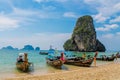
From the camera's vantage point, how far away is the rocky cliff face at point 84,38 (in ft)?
448

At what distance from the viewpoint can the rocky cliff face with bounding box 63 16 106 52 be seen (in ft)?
448

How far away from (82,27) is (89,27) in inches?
176

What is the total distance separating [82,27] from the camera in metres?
144

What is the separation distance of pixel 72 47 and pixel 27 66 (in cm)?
11885

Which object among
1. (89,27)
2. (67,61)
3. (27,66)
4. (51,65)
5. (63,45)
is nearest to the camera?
(27,66)

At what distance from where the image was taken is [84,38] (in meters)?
139

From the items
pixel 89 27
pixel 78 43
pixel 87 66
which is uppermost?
pixel 89 27

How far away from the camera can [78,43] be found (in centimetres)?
13925

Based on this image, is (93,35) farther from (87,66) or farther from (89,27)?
(87,66)

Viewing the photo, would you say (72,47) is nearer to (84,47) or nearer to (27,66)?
(84,47)

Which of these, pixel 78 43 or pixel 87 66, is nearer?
pixel 87 66

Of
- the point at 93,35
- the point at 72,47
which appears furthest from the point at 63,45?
the point at 93,35

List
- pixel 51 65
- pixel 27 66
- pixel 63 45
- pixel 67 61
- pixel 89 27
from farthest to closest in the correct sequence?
pixel 63 45 → pixel 89 27 → pixel 67 61 → pixel 51 65 → pixel 27 66

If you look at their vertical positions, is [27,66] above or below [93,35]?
below
